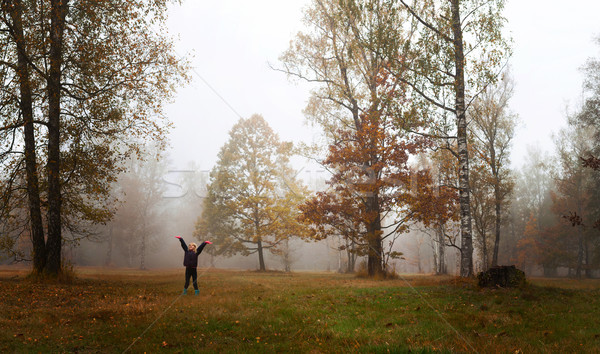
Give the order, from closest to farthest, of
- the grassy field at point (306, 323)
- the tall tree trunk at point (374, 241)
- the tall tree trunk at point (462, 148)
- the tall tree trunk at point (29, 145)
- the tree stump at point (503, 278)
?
the grassy field at point (306, 323) < the tree stump at point (503, 278) < the tall tree trunk at point (29, 145) < the tall tree trunk at point (462, 148) < the tall tree trunk at point (374, 241)

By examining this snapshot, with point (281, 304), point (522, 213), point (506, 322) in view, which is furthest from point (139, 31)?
point (522, 213)

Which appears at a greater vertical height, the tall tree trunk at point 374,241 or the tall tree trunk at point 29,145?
the tall tree trunk at point 29,145

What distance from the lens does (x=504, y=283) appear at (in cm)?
1116

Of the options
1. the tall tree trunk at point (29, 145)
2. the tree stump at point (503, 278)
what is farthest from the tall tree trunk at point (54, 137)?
the tree stump at point (503, 278)

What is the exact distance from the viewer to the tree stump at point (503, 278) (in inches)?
437

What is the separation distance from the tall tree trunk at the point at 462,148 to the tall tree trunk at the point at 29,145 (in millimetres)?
16707

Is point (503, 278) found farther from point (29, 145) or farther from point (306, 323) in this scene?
point (29, 145)

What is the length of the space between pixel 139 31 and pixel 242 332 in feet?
47.0

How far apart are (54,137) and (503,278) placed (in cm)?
1750

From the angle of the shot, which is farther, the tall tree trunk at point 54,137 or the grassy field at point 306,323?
the tall tree trunk at point 54,137

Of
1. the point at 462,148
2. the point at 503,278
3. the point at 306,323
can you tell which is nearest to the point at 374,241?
the point at 462,148

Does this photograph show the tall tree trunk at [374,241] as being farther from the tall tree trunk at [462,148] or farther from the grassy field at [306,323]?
the grassy field at [306,323]

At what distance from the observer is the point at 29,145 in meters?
13.8

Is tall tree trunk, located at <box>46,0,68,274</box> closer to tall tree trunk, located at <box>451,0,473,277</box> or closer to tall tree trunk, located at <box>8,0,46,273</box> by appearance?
tall tree trunk, located at <box>8,0,46,273</box>
